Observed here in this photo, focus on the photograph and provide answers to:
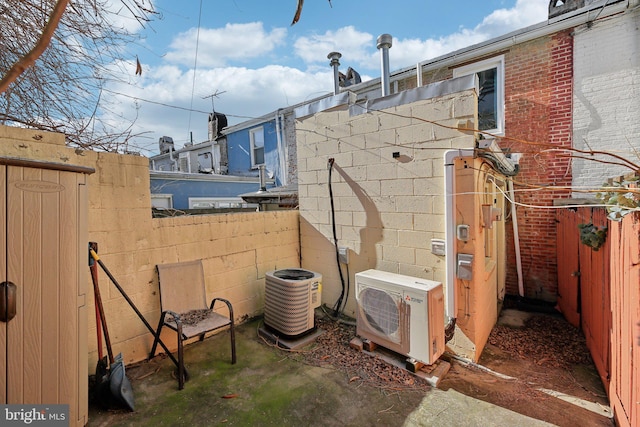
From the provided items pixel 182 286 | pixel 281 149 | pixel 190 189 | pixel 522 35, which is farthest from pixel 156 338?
pixel 522 35

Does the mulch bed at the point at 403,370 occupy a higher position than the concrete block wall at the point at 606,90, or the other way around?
the concrete block wall at the point at 606,90

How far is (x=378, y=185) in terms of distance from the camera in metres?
3.85

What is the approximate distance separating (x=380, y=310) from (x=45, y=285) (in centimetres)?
292

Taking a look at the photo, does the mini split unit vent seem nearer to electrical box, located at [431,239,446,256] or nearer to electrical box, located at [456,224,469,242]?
electrical box, located at [431,239,446,256]

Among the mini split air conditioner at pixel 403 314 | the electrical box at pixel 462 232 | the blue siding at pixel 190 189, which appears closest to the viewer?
the mini split air conditioner at pixel 403 314

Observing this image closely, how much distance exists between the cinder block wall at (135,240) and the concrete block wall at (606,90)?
575 centimetres

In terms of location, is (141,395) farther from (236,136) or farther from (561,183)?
(236,136)

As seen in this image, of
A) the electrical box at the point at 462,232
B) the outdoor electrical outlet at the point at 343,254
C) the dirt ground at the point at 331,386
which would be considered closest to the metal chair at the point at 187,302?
the dirt ground at the point at 331,386

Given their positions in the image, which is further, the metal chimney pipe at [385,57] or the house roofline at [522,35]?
the house roofline at [522,35]

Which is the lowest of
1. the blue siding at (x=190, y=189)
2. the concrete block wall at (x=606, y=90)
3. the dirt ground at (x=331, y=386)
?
the dirt ground at (x=331, y=386)

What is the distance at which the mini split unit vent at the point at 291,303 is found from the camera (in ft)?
11.5

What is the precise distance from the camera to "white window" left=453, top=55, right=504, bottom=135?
5652 millimetres

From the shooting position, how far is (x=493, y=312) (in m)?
4.25

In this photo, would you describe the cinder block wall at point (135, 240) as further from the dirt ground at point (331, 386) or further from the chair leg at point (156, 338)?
the dirt ground at point (331, 386)
